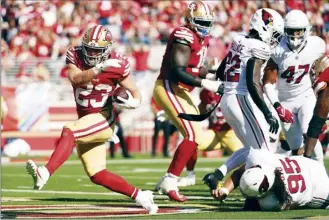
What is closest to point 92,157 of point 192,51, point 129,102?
point 129,102

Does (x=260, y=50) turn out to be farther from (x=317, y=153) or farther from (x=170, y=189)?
(x=317, y=153)

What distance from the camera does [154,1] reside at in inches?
1011

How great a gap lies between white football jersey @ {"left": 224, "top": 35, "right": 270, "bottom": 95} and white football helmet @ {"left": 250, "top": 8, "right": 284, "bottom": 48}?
0.39 ft

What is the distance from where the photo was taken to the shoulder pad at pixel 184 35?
33.4 feet

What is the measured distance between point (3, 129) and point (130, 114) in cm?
292

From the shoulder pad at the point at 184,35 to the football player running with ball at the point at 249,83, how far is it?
102cm

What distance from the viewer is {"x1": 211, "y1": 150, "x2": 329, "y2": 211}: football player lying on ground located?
27.4ft

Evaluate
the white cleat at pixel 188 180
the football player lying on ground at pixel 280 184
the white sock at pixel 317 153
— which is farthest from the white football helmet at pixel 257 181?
the white cleat at pixel 188 180

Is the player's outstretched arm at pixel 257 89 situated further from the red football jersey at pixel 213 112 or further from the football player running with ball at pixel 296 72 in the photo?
the red football jersey at pixel 213 112

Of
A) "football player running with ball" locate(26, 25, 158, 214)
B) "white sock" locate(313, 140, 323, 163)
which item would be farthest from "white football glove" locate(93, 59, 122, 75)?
"white sock" locate(313, 140, 323, 163)

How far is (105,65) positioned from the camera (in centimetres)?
852

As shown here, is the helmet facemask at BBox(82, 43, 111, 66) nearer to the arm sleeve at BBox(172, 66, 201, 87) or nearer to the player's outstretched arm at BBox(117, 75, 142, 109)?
the player's outstretched arm at BBox(117, 75, 142, 109)

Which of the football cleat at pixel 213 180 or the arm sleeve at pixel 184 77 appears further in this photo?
the arm sleeve at pixel 184 77

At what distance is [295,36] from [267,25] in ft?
4.15
